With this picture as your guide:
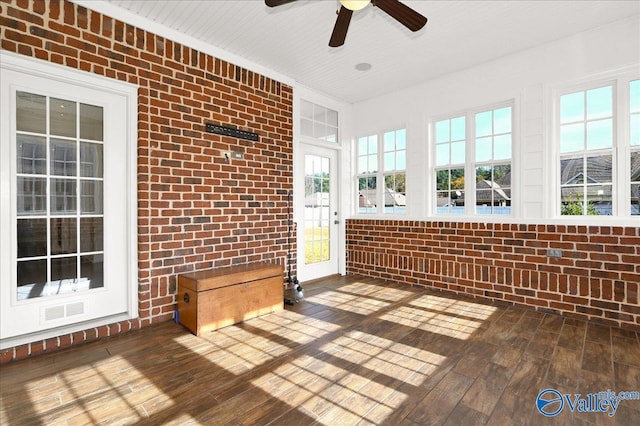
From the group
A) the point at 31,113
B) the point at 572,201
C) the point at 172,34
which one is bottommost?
the point at 572,201

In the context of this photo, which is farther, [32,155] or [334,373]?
[32,155]

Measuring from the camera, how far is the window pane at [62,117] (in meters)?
2.75

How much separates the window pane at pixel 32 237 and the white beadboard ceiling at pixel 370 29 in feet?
6.44

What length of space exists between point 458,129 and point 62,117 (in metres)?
4.56

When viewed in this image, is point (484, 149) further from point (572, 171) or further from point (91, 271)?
point (91, 271)

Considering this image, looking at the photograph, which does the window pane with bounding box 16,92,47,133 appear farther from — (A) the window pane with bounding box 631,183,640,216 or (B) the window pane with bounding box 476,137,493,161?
(A) the window pane with bounding box 631,183,640,216

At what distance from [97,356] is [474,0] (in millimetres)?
4500

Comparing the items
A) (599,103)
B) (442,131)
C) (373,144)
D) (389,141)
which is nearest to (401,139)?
(389,141)

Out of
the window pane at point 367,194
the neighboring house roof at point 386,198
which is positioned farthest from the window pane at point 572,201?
the window pane at point 367,194

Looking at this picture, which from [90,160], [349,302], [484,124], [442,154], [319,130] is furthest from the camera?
[319,130]

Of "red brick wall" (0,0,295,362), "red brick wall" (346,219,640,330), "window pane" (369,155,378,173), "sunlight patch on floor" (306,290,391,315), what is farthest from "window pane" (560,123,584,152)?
"red brick wall" (0,0,295,362)

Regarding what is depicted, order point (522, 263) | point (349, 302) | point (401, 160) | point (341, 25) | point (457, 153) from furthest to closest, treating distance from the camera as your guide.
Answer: point (401, 160)
point (457, 153)
point (349, 302)
point (522, 263)
point (341, 25)

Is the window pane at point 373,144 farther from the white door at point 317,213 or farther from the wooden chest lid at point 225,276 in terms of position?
the wooden chest lid at point 225,276

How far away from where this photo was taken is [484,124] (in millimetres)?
4238
